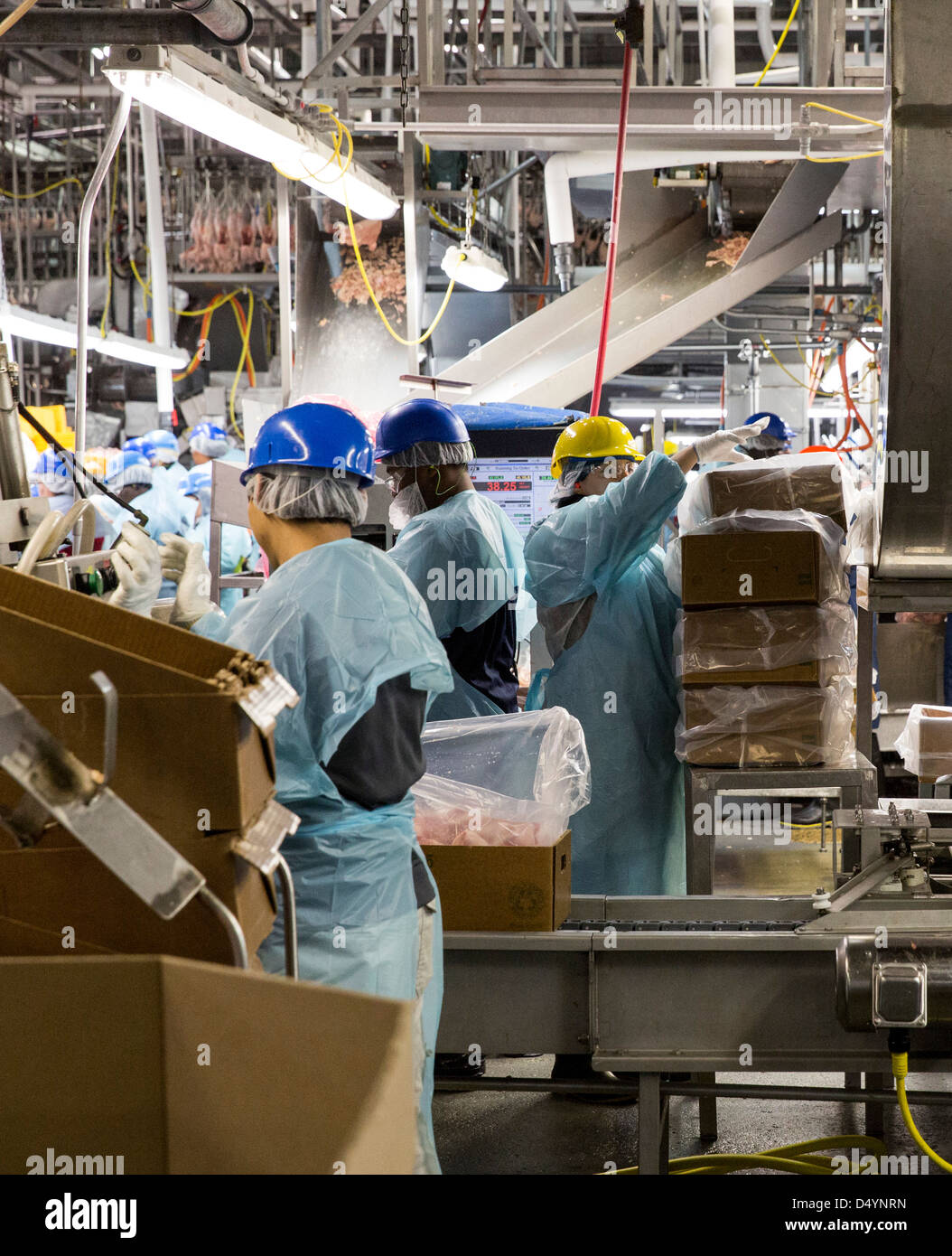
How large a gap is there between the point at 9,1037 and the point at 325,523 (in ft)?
3.62

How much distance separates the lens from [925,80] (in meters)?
1.95

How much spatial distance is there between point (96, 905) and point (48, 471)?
22.1ft

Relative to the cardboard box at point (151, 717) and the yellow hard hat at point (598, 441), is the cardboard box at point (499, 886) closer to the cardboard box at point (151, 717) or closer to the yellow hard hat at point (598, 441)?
the cardboard box at point (151, 717)

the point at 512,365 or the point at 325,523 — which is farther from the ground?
the point at 512,365

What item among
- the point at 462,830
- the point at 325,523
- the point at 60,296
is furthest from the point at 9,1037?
the point at 60,296

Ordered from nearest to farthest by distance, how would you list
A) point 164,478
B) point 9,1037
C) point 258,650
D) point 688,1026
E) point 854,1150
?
point 9,1037, point 258,650, point 688,1026, point 854,1150, point 164,478

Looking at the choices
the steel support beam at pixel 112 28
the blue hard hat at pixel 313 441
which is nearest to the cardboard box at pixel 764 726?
the blue hard hat at pixel 313 441

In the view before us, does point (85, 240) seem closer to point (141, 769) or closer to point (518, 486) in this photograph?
point (141, 769)

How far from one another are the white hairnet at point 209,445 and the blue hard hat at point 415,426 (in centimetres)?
608

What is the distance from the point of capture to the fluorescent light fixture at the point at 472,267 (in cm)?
530

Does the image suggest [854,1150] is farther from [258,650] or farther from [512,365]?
[512,365]

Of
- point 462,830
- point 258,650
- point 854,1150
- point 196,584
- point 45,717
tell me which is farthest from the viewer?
point 854,1150

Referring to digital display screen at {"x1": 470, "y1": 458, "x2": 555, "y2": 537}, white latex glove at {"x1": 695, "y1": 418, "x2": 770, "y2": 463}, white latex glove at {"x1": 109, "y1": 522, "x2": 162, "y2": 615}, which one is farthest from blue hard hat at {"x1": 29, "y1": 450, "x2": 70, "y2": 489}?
white latex glove at {"x1": 109, "y1": 522, "x2": 162, "y2": 615}

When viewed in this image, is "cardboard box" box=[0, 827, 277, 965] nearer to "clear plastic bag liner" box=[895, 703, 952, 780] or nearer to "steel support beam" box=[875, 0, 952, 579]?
"steel support beam" box=[875, 0, 952, 579]
